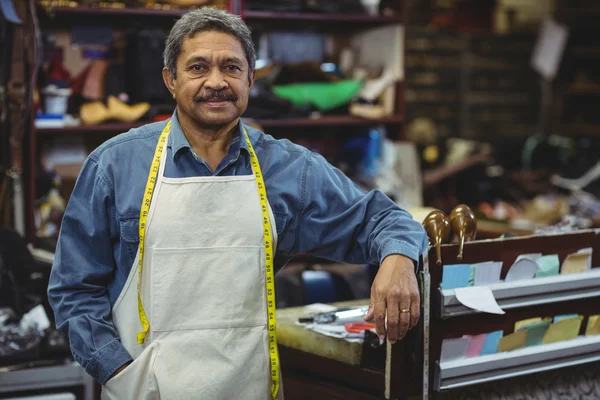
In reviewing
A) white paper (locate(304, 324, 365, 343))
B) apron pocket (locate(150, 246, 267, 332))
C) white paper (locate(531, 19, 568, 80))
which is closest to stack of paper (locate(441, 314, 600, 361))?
white paper (locate(304, 324, 365, 343))

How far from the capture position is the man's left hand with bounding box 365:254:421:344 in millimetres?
1713

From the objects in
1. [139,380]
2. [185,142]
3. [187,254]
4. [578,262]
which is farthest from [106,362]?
[578,262]

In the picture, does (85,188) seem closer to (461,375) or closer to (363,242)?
(363,242)

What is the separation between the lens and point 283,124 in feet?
13.6

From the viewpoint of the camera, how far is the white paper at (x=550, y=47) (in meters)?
6.48

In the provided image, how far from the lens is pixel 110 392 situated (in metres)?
1.81

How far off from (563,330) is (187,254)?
1080 mm

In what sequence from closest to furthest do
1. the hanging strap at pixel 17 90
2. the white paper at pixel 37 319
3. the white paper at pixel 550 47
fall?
the white paper at pixel 37 319
the hanging strap at pixel 17 90
the white paper at pixel 550 47

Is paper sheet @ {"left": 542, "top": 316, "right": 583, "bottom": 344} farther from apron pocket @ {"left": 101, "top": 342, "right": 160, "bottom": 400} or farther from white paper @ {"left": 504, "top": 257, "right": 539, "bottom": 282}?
apron pocket @ {"left": 101, "top": 342, "right": 160, "bottom": 400}

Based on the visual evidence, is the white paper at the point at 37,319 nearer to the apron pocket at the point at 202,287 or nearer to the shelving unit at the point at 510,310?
the apron pocket at the point at 202,287

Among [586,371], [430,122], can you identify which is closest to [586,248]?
[586,371]

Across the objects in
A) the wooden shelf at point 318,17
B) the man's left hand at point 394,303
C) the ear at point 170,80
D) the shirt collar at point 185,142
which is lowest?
the man's left hand at point 394,303

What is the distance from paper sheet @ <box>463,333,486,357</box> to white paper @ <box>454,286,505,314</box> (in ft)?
0.32

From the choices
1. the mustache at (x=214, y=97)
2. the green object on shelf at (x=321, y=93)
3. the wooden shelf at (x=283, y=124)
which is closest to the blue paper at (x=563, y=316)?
the mustache at (x=214, y=97)
